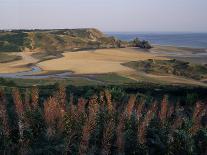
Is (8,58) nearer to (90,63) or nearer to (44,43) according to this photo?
(90,63)

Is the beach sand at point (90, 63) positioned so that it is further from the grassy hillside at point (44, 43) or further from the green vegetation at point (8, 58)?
the grassy hillside at point (44, 43)

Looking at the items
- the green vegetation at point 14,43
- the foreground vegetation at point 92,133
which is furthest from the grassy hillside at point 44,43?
the foreground vegetation at point 92,133

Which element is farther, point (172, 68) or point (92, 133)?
point (172, 68)

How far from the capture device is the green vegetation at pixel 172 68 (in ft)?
201

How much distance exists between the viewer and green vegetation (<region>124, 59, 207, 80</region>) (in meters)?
61.4

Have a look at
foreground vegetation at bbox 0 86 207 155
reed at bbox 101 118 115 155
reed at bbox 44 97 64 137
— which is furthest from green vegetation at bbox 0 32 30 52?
reed at bbox 101 118 115 155

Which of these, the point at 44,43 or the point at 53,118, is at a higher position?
the point at 53,118

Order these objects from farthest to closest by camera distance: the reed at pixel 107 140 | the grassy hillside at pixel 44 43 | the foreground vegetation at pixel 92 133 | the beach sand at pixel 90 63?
1. the grassy hillside at pixel 44 43
2. the beach sand at pixel 90 63
3. the foreground vegetation at pixel 92 133
4. the reed at pixel 107 140

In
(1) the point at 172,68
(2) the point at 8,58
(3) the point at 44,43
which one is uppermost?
(1) the point at 172,68

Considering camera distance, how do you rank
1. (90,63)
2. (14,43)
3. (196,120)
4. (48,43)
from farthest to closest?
(48,43), (14,43), (90,63), (196,120)

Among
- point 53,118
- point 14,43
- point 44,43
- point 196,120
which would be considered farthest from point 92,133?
point 44,43

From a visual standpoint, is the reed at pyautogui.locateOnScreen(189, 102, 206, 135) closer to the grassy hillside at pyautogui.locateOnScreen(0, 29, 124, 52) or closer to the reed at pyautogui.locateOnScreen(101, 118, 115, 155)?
the reed at pyautogui.locateOnScreen(101, 118, 115, 155)

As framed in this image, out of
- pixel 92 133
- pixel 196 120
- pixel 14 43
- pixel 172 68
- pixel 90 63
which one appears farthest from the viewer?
pixel 14 43

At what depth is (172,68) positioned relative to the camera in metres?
65.2
